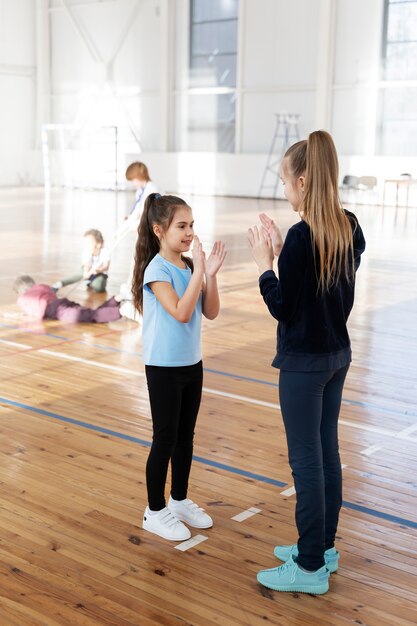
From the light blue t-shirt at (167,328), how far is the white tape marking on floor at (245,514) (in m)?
0.75

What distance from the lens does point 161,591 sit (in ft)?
9.29

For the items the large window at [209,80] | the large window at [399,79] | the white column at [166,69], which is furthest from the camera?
the white column at [166,69]

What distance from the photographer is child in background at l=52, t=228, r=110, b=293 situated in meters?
8.31

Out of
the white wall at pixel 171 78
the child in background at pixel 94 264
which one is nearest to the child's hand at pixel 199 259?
the child in background at pixel 94 264

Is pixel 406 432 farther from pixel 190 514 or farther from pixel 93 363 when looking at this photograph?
pixel 93 363

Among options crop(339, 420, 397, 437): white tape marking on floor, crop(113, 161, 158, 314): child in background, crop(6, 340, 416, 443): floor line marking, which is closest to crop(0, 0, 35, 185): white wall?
crop(113, 161, 158, 314): child in background

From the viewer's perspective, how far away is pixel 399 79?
63.6ft

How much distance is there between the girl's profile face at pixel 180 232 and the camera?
309 centimetres

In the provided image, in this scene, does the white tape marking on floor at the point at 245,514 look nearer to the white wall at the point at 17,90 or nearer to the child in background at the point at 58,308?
the child in background at the point at 58,308

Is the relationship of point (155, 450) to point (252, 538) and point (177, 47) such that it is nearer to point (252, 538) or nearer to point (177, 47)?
point (252, 538)

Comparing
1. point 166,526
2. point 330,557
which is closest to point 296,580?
point 330,557

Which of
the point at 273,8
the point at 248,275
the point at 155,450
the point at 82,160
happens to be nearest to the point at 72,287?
the point at 248,275

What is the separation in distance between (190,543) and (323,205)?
4.82ft

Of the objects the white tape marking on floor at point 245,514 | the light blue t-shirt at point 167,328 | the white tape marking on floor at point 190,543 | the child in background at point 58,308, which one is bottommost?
the white tape marking on floor at point 190,543
